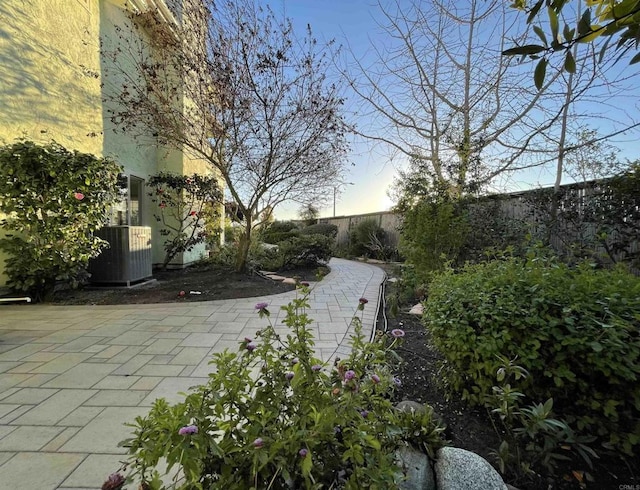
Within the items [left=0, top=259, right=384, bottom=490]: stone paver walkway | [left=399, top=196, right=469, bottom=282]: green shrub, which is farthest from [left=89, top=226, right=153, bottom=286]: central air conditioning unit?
[left=399, top=196, right=469, bottom=282]: green shrub

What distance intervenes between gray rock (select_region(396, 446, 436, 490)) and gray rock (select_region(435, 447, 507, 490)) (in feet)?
0.14

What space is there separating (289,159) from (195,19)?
9.53 feet

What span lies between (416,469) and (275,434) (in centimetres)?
78

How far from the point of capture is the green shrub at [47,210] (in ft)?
12.7

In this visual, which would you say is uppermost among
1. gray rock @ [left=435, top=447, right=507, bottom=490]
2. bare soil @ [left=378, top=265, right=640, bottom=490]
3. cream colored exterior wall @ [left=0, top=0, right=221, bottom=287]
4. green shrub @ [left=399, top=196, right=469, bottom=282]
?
cream colored exterior wall @ [left=0, top=0, right=221, bottom=287]

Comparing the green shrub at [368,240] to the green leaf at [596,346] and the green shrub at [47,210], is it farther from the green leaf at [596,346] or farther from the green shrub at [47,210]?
the green leaf at [596,346]

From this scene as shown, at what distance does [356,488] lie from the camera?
3.00 ft

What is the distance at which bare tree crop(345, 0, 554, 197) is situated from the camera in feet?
19.2

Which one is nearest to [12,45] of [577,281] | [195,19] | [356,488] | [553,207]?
[195,19]

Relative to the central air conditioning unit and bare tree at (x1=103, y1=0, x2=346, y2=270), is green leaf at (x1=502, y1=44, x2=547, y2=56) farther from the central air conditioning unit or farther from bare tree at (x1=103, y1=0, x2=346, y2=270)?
the central air conditioning unit

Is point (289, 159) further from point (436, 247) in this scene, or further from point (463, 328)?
point (463, 328)

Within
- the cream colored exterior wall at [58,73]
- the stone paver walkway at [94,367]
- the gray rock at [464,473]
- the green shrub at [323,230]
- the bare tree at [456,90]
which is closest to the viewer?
the gray rock at [464,473]

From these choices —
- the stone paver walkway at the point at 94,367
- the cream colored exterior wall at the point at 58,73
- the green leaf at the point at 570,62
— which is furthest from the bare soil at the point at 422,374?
the cream colored exterior wall at the point at 58,73

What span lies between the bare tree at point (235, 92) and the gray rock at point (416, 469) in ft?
18.2
